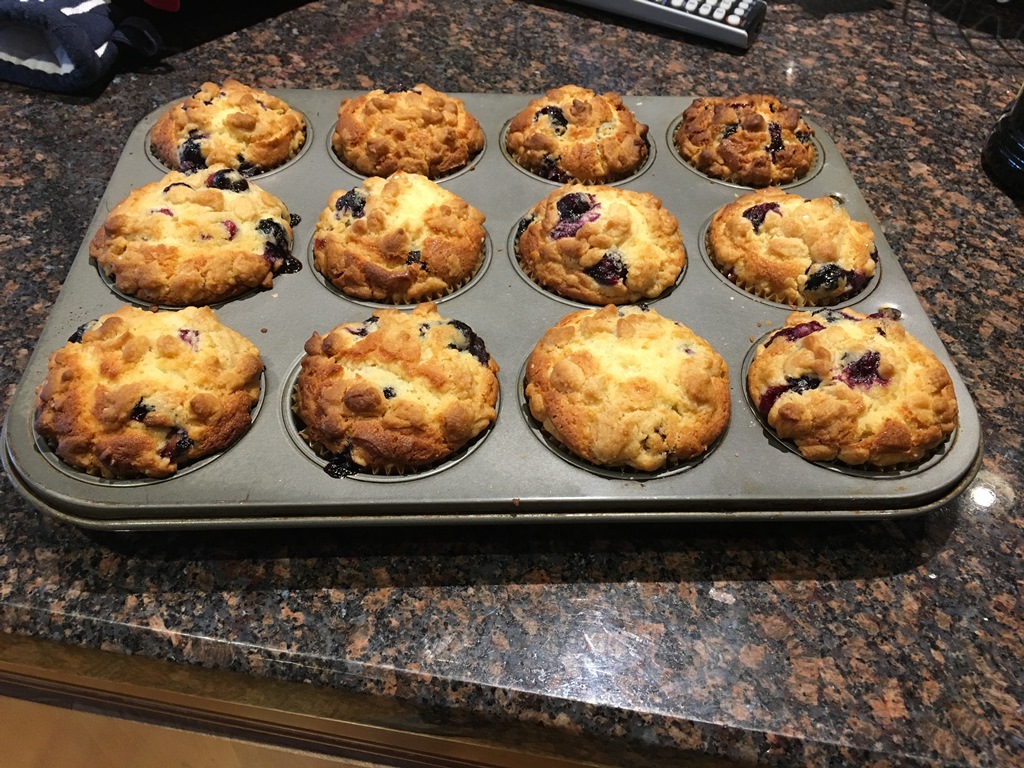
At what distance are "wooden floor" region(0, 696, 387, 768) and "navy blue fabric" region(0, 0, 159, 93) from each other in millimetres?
1982

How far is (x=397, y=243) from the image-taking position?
1794 millimetres

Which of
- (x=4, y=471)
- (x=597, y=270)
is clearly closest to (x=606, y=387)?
(x=597, y=270)

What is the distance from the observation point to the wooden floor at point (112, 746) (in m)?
1.59

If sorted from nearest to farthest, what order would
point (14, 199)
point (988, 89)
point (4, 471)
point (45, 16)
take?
1. point (4, 471)
2. point (14, 199)
3. point (45, 16)
4. point (988, 89)

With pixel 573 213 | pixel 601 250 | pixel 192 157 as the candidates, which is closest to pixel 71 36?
pixel 192 157

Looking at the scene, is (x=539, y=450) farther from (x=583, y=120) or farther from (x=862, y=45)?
(x=862, y=45)

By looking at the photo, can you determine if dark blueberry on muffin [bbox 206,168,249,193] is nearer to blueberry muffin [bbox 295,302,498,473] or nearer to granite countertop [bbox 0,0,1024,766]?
granite countertop [bbox 0,0,1024,766]

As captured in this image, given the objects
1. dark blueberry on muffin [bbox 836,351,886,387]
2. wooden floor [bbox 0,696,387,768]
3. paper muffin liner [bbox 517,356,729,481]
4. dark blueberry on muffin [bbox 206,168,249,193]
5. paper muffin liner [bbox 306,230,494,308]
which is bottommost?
wooden floor [bbox 0,696,387,768]

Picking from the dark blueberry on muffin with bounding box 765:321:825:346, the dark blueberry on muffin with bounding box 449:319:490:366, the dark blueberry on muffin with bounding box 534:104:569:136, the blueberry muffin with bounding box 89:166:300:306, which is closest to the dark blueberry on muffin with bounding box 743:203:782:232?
→ the dark blueberry on muffin with bounding box 765:321:825:346

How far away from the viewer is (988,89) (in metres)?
2.82

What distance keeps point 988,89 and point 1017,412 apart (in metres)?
1.80

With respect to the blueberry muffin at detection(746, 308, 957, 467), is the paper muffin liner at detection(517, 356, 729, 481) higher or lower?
lower

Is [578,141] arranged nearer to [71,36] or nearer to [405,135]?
[405,135]

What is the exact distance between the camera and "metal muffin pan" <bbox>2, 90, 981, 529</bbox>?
1.40m
